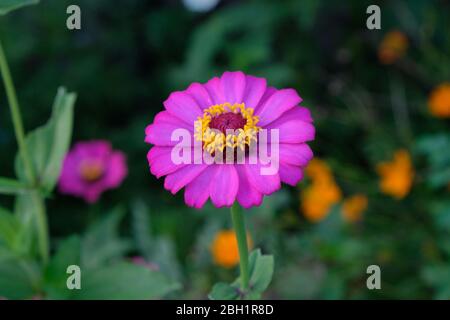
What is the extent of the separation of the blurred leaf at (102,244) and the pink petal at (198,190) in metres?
0.58

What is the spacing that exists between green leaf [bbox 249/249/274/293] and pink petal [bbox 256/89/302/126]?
134 mm

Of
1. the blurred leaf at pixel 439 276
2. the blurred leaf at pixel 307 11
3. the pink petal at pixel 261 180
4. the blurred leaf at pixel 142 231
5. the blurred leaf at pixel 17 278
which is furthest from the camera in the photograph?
the blurred leaf at pixel 307 11

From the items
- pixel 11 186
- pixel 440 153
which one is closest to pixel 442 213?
pixel 440 153

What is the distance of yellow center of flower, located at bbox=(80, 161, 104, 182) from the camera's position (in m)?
1.36

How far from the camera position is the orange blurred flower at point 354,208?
4.67 feet

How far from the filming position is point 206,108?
663 mm

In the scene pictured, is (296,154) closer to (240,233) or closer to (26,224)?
(240,233)

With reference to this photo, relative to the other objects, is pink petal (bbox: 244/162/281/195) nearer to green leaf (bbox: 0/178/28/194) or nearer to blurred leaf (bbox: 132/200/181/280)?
green leaf (bbox: 0/178/28/194)

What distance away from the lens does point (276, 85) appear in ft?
5.19

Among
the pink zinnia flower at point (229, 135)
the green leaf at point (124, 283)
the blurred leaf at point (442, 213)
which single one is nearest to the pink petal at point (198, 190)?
the pink zinnia flower at point (229, 135)

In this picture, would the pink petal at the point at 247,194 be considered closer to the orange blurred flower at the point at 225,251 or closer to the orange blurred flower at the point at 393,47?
the orange blurred flower at the point at 225,251

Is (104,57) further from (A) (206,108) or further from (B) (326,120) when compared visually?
(A) (206,108)

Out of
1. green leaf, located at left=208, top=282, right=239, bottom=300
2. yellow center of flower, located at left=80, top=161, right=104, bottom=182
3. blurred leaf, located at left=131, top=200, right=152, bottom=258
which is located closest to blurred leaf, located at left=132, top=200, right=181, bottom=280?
blurred leaf, located at left=131, top=200, right=152, bottom=258

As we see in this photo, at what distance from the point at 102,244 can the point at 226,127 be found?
69 centimetres
